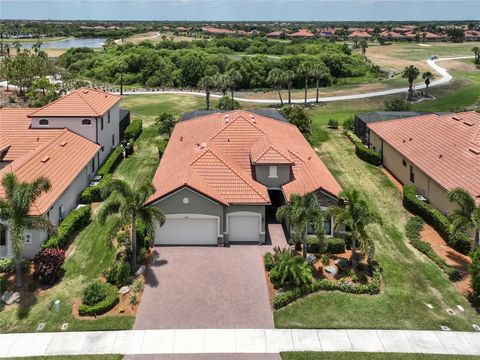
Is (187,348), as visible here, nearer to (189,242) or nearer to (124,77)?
(189,242)

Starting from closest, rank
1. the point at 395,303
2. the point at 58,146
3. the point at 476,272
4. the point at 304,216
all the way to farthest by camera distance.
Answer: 1. the point at 476,272
2. the point at 395,303
3. the point at 304,216
4. the point at 58,146

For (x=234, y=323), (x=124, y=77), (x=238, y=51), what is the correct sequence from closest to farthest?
(x=234, y=323) < (x=124, y=77) < (x=238, y=51)

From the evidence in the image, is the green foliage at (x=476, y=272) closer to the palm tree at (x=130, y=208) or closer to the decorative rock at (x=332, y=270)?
the decorative rock at (x=332, y=270)

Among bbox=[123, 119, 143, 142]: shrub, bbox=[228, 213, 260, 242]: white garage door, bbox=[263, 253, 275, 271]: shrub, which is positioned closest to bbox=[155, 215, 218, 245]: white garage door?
bbox=[228, 213, 260, 242]: white garage door

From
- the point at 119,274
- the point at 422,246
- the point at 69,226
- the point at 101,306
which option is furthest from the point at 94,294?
the point at 422,246

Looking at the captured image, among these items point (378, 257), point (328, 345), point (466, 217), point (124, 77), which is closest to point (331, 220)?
point (378, 257)

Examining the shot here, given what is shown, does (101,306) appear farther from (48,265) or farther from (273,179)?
(273,179)

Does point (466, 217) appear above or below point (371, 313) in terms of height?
above
